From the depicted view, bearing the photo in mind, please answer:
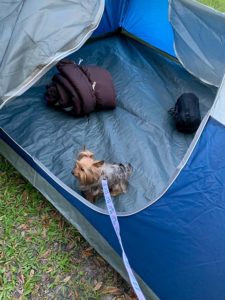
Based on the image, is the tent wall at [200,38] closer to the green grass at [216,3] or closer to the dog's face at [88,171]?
the dog's face at [88,171]

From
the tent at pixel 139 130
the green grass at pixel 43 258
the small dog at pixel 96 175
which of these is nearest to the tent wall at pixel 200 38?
the tent at pixel 139 130

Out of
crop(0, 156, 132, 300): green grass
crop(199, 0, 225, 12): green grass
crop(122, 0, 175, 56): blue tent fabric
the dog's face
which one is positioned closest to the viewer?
crop(0, 156, 132, 300): green grass

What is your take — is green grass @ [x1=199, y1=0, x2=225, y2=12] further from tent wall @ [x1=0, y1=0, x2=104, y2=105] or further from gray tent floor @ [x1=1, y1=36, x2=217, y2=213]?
tent wall @ [x1=0, y1=0, x2=104, y2=105]

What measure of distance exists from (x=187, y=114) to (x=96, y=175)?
93cm

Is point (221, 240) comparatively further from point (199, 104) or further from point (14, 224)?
point (199, 104)

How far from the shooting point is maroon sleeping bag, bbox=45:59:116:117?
262 cm

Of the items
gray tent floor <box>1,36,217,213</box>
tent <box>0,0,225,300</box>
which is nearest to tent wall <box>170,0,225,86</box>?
tent <box>0,0,225,300</box>

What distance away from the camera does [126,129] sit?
2652 mm

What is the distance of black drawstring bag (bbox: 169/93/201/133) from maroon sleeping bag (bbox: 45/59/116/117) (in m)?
0.47

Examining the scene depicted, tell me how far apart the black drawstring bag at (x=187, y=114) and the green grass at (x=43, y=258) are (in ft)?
3.46

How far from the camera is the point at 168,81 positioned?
3174 mm

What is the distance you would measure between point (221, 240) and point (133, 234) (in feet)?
1.39

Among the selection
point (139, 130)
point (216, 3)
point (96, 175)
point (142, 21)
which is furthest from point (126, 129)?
point (216, 3)

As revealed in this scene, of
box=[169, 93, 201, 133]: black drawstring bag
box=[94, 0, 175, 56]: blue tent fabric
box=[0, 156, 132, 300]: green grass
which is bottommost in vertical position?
box=[0, 156, 132, 300]: green grass
